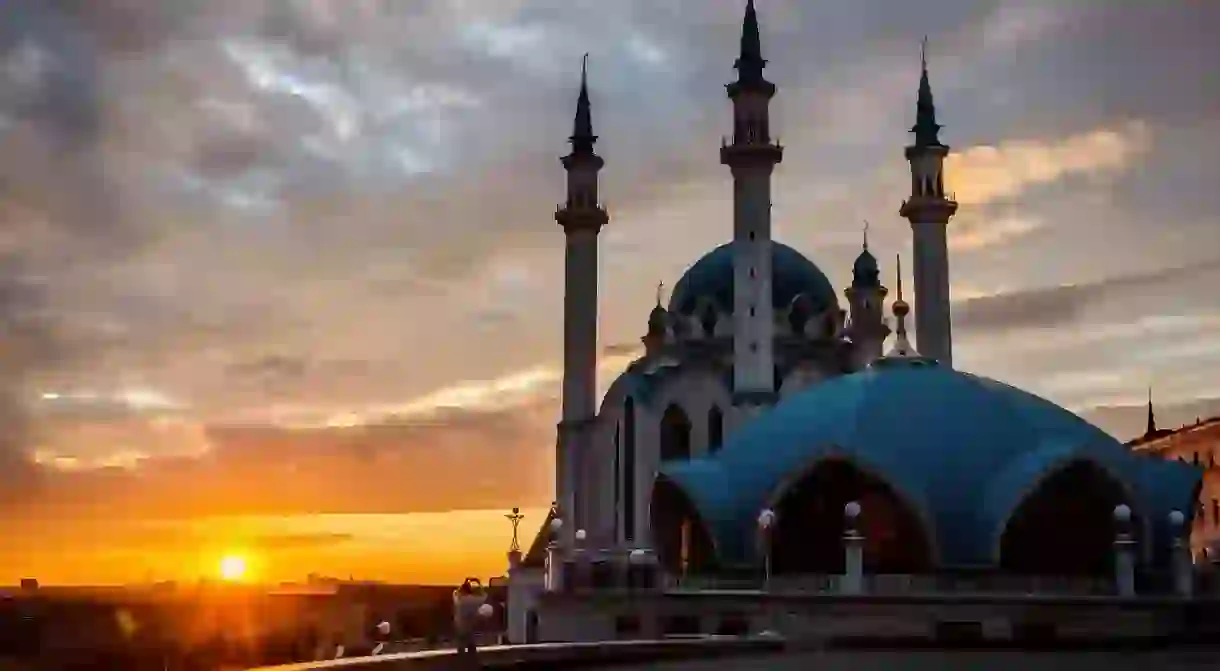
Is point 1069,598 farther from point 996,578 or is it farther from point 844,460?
point 844,460

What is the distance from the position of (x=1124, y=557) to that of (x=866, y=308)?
2924 cm

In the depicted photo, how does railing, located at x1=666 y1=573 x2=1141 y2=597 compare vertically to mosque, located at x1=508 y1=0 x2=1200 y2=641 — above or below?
below

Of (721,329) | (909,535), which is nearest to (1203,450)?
(721,329)

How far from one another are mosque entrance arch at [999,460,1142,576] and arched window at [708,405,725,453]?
1703 cm

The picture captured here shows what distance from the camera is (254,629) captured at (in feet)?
172

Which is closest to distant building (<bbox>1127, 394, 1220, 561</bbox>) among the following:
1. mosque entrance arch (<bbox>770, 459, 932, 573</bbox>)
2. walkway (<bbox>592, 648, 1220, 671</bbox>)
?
mosque entrance arch (<bbox>770, 459, 932, 573</bbox>)

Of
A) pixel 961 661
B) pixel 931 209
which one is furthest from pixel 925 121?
pixel 961 661

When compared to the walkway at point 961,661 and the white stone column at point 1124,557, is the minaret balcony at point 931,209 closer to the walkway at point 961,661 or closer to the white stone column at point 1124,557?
the white stone column at point 1124,557

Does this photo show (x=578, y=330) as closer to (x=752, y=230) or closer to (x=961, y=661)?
(x=752, y=230)

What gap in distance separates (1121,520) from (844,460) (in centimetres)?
660

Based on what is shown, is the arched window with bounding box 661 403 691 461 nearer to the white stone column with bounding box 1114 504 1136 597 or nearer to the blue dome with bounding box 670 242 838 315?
the blue dome with bounding box 670 242 838 315

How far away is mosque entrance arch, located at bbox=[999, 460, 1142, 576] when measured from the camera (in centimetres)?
3259

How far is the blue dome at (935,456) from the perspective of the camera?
107 feet

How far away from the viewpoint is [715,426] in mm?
49469
